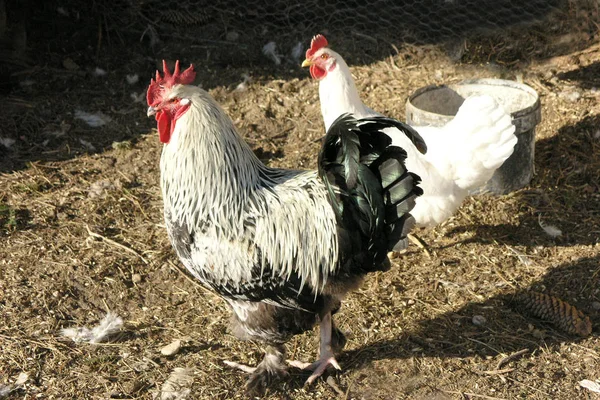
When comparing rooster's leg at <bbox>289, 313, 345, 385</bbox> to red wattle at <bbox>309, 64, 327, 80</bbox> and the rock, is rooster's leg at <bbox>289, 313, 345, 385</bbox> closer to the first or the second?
the rock

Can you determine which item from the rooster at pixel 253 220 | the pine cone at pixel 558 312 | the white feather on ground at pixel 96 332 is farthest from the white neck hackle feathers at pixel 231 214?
the pine cone at pixel 558 312

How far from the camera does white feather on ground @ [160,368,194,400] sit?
3666mm

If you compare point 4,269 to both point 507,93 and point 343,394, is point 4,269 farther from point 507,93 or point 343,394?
point 507,93

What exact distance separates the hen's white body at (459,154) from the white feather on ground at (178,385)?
5.22ft

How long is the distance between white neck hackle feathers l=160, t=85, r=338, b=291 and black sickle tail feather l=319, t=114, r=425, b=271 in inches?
4.8

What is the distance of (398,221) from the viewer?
3.18 m

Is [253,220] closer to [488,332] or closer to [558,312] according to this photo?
[488,332]

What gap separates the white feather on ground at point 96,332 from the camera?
4051mm

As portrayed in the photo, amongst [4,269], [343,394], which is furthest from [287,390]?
[4,269]

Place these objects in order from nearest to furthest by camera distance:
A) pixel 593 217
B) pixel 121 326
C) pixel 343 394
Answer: pixel 343 394, pixel 121 326, pixel 593 217

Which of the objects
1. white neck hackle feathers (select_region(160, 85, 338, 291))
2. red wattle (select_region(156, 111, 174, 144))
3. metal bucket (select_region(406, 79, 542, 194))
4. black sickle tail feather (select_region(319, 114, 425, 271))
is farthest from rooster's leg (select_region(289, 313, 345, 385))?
metal bucket (select_region(406, 79, 542, 194))

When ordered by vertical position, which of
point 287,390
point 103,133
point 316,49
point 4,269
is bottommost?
point 287,390

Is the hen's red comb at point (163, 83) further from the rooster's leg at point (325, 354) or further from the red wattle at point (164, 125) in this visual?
the rooster's leg at point (325, 354)

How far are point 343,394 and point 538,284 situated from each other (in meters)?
1.54
